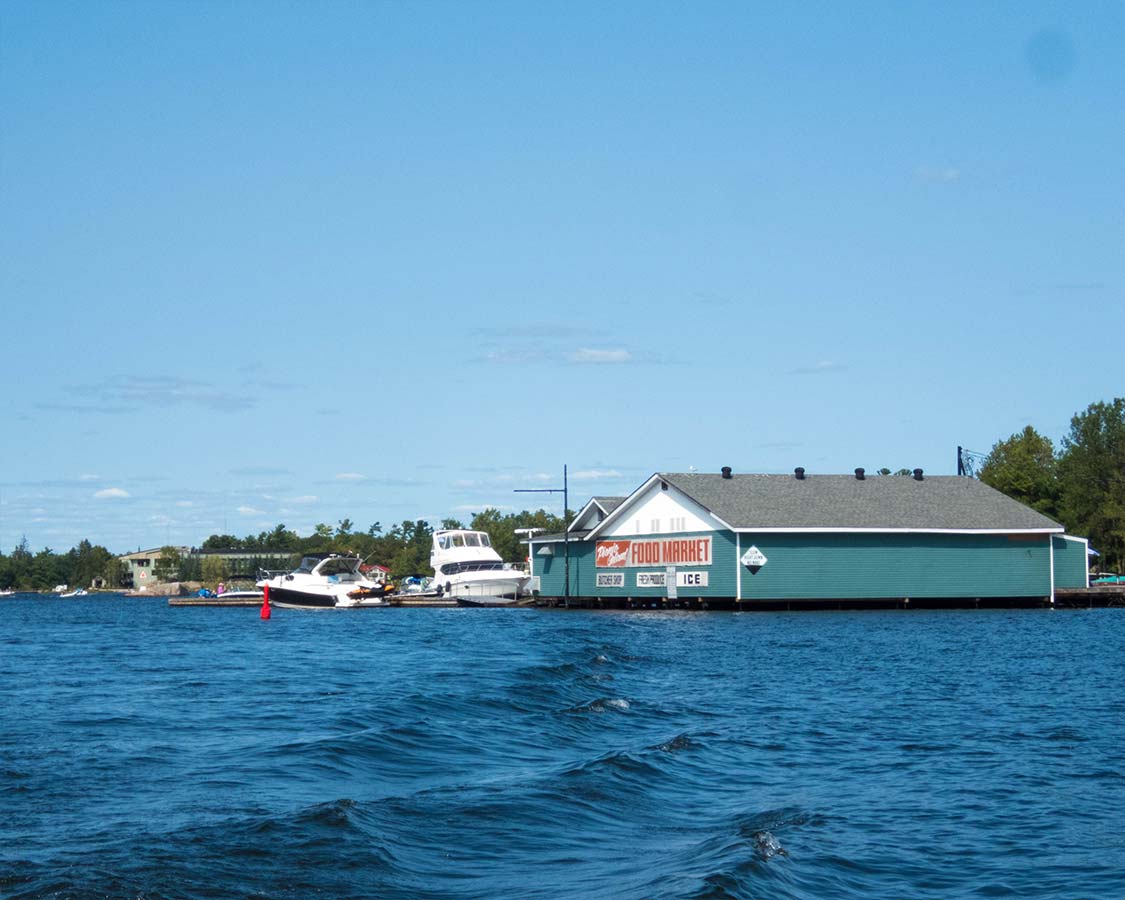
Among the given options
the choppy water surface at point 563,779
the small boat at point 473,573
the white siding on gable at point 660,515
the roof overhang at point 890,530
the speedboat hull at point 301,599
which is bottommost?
the choppy water surface at point 563,779

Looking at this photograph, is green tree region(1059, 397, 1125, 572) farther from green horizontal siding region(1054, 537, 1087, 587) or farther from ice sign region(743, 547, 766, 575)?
ice sign region(743, 547, 766, 575)

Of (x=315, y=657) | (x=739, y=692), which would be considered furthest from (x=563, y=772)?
(x=315, y=657)

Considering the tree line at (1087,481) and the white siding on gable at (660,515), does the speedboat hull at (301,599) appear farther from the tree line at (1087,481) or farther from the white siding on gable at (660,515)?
the tree line at (1087,481)

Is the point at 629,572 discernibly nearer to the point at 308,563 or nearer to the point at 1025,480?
the point at 308,563

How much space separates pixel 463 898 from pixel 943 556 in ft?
169

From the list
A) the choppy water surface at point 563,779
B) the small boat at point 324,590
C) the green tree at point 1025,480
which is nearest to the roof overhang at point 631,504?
the small boat at point 324,590

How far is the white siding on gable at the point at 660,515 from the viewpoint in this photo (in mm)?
57750

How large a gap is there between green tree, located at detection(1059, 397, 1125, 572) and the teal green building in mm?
32387

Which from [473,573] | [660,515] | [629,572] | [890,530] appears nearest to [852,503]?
[890,530]

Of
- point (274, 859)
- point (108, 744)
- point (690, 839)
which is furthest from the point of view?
point (108, 744)

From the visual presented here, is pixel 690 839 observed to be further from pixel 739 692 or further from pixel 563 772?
pixel 739 692

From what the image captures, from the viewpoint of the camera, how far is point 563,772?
1488 centimetres

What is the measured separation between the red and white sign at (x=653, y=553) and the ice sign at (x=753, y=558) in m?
1.98

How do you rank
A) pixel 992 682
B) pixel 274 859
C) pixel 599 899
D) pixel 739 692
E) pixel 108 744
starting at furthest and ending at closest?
pixel 992 682 → pixel 739 692 → pixel 108 744 → pixel 274 859 → pixel 599 899
